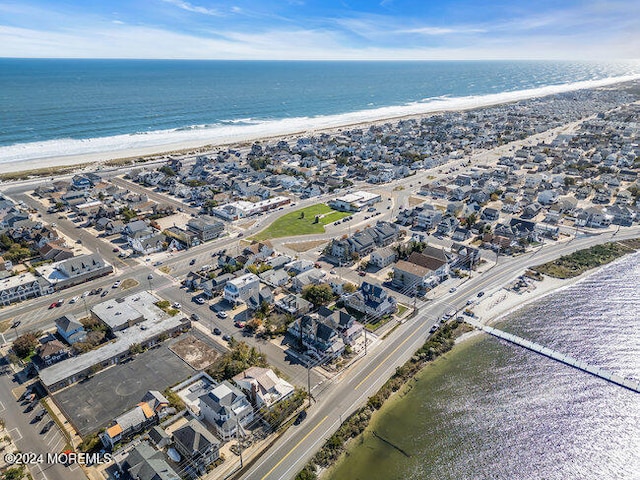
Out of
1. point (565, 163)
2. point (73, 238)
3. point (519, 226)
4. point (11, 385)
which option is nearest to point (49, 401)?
point (11, 385)

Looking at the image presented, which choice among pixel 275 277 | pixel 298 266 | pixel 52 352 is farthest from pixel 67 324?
pixel 298 266

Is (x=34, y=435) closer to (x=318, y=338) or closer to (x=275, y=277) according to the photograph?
(x=318, y=338)

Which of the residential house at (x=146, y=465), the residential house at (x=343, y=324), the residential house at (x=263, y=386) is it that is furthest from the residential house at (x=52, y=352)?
the residential house at (x=343, y=324)

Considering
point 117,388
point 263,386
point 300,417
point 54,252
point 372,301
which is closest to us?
point 300,417

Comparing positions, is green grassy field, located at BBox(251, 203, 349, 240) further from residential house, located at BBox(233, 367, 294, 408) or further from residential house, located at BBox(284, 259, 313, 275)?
residential house, located at BBox(233, 367, 294, 408)

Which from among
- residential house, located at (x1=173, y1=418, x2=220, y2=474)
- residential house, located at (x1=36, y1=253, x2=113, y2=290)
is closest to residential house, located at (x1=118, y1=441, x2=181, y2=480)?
residential house, located at (x1=173, y1=418, x2=220, y2=474)

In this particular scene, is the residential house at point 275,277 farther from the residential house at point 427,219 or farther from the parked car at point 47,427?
the residential house at point 427,219
